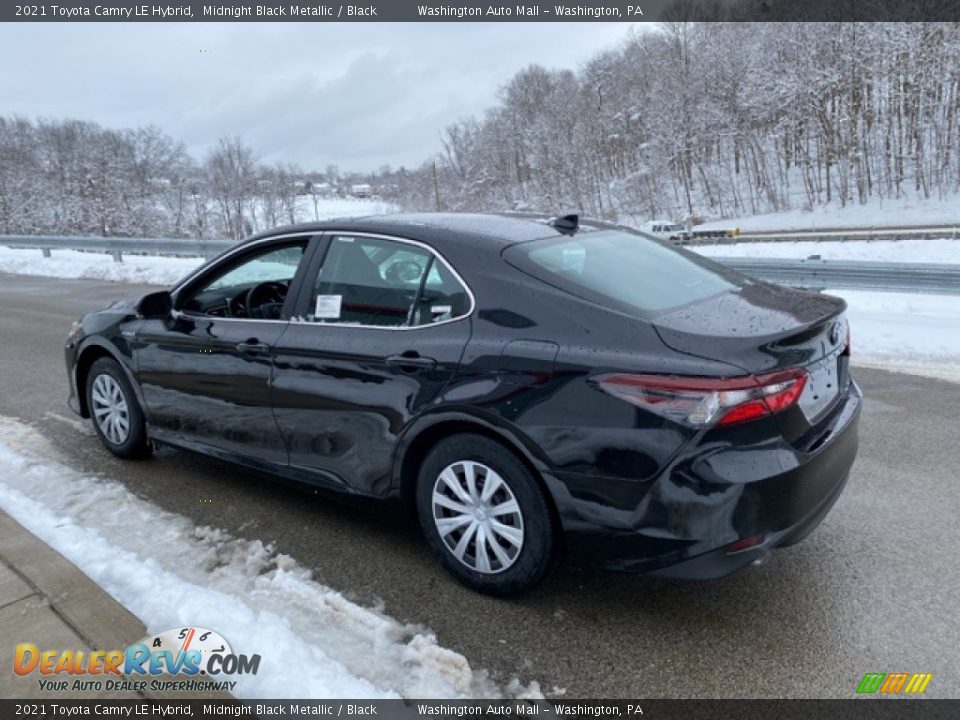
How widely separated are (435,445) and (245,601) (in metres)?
1.07

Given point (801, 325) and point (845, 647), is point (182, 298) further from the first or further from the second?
point (845, 647)

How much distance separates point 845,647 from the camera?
2592 mm

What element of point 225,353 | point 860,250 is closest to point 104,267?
point 225,353

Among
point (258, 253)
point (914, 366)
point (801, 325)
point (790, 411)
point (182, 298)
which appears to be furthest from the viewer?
point (914, 366)

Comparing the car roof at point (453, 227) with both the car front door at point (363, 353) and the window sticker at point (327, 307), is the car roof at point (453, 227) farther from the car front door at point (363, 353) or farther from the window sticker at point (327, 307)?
the window sticker at point (327, 307)

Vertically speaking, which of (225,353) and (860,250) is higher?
(225,353)

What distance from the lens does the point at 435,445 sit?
304 cm

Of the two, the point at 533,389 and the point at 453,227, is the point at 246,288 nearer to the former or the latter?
the point at 453,227

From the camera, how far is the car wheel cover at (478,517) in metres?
2.81

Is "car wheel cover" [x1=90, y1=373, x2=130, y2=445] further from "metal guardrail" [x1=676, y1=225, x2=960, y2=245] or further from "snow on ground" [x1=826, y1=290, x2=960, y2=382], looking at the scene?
"metal guardrail" [x1=676, y1=225, x2=960, y2=245]

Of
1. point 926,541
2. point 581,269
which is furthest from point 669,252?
point 926,541

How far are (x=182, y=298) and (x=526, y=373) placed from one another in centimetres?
257

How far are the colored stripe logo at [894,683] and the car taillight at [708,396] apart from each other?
39.3 inches

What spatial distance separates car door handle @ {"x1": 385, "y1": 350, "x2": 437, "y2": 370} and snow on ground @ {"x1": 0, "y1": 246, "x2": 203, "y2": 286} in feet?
44.2
